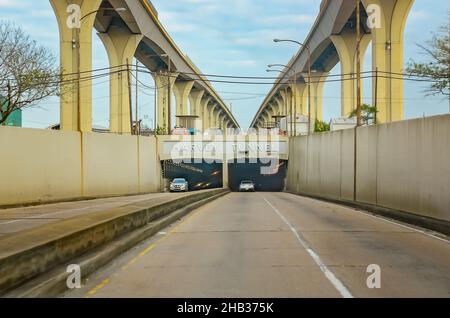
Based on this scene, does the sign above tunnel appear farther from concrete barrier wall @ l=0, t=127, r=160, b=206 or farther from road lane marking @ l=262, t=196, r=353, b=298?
road lane marking @ l=262, t=196, r=353, b=298

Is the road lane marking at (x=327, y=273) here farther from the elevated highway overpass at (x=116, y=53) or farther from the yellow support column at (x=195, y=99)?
the yellow support column at (x=195, y=99)

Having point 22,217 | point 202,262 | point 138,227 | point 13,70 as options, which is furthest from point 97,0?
point 202,262

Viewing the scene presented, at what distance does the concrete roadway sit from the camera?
818 centimetres

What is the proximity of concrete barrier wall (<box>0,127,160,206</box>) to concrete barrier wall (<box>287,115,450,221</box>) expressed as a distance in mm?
13987

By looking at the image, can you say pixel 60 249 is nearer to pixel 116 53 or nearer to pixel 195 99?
pixel 116 53

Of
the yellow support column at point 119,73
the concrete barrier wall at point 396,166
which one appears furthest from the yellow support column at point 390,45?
the yellow support column at point 119,73

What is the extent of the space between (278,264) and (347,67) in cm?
6977

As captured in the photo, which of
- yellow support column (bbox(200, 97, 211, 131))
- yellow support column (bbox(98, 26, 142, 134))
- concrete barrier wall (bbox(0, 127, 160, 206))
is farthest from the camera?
yellow support column (bbox(200, 97, 211, 131))

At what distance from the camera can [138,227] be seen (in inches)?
587

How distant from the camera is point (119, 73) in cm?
6675

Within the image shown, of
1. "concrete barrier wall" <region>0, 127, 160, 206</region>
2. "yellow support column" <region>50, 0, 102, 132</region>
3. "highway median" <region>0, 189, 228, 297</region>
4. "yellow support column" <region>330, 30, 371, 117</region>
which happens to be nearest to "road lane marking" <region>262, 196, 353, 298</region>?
"highway median" <region>0, 189, 228, 297</region>

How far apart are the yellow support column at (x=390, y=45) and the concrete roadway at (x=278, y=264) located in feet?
136

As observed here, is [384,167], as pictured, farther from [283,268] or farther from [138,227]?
[283,268]

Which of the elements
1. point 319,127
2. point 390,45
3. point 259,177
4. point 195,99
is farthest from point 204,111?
point 390,45
